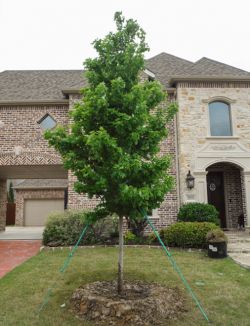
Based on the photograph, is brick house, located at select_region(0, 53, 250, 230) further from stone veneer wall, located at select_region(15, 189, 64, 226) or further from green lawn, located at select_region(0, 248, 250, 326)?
stone veneer wall, located at select_region(15, 189, 64, 226)

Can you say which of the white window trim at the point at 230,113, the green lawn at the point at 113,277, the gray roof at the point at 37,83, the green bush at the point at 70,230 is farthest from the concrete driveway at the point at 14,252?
the white window trim at the point at 230,113

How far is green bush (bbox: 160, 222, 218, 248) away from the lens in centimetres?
942

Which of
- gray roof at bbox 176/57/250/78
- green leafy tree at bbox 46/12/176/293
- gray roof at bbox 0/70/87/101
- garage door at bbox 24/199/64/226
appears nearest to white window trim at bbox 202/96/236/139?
gray roof at bbox 176/57/250/78

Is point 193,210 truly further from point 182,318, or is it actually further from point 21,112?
point 21,112

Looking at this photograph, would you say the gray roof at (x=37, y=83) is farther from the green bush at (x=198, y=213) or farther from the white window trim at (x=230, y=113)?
the green bush at (x=198, y=213)

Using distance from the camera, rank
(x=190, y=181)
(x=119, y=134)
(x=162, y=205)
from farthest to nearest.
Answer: (x=162, y=205)
(x=190, y=181)
(x=119, y=134)

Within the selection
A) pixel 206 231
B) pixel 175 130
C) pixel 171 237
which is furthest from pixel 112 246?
pixel 175 130

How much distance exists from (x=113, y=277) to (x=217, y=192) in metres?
8.33

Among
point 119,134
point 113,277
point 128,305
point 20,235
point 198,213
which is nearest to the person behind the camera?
point 128,305

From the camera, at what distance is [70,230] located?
1062cm

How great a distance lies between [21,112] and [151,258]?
30.1 ft

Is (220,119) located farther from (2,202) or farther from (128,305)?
(2,202)

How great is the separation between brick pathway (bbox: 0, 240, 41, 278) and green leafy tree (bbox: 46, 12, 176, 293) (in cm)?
404

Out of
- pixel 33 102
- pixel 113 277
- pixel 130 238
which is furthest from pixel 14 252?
pixel 33 102
